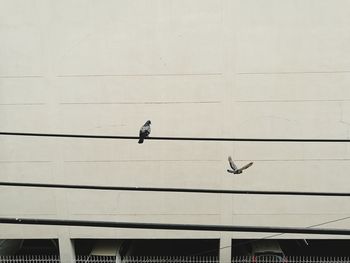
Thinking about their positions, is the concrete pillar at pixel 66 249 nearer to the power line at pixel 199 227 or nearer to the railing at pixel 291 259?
the railing at pixel 291 259

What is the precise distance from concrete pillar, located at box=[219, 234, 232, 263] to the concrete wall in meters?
0.58

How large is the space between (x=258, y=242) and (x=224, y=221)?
1897 millimetres

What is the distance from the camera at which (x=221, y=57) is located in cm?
661

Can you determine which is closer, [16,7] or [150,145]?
[16,7]

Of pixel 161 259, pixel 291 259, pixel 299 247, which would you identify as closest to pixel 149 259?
pixel 161 259

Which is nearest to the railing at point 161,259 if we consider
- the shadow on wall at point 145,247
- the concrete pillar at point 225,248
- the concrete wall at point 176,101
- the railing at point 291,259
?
the railing at point 291,259

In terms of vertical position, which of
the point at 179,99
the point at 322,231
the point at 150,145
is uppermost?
the point at 179,99

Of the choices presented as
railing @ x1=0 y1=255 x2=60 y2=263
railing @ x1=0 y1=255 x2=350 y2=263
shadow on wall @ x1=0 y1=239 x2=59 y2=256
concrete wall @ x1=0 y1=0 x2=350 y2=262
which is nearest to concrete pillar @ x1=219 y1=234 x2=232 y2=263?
railing @ x1=0 y1=255 x2=350 y2=263

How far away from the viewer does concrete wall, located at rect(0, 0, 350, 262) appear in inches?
256

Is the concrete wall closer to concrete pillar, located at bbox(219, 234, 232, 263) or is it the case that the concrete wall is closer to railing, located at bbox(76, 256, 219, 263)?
concrete pillar, located at bbox(219, 234, 232, 263)

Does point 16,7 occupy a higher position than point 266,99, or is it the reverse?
point 16,7

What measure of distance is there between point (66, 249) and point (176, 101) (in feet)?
15.2

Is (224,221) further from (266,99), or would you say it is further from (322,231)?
(322,231)

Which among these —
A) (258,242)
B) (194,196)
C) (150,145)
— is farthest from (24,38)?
(258,242)
